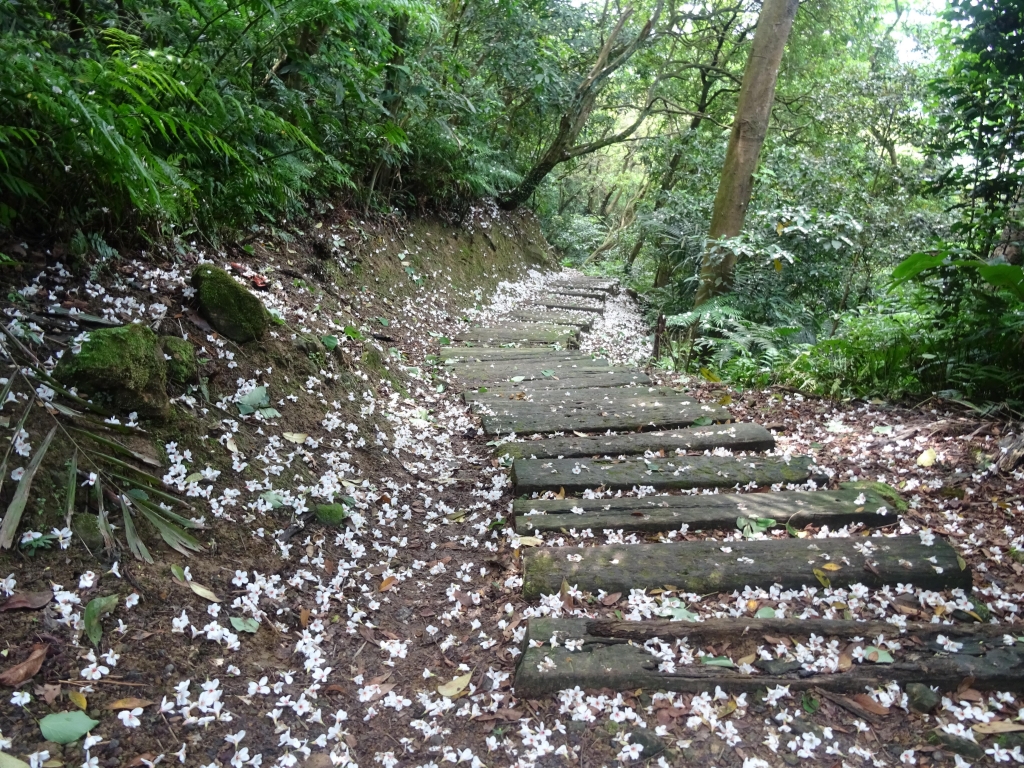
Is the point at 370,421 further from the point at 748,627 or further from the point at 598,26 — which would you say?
the point at 598,26

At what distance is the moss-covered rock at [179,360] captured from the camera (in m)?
3.04

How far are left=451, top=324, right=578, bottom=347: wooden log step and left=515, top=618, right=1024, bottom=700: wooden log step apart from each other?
542cm

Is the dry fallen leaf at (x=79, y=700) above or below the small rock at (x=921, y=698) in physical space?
below

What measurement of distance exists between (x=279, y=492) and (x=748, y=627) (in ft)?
7.44

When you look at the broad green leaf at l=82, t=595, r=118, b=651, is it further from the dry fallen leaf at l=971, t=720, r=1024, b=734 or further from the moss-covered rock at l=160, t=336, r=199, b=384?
the dry fallen leaf at l=971, t=720, r=1024, b=734

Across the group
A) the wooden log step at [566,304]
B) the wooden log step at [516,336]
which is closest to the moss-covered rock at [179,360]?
the wooden log step at [516,336]

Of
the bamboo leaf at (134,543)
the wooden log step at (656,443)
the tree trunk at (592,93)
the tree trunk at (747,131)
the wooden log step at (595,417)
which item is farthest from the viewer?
the tree trunk at (592,93)

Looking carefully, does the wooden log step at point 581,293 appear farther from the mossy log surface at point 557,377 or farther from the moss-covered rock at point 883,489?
the moss-covered rock at point 883,489

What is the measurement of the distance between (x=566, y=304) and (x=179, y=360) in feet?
27.7

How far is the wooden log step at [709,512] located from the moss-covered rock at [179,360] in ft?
6.20

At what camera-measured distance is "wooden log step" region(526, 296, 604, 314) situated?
424 inches

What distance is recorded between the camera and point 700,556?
2.71 m

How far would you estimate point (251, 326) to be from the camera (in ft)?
11.9

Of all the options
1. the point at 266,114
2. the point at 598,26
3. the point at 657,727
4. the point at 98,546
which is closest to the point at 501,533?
the point at 657,727
